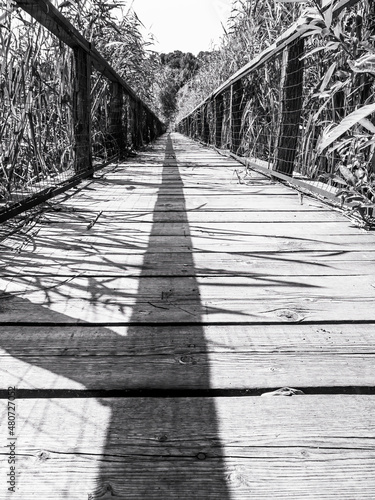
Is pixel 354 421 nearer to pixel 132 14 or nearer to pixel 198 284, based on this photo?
pixel 198 284

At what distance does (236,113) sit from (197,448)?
16.4 ft

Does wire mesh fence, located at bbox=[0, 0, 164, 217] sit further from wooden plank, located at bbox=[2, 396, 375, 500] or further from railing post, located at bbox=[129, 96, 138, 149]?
railing post, located at bbox=[129, 96, 138, 149]

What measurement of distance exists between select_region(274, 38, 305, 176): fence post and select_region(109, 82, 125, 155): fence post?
198cm

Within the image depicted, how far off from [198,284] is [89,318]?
0.33 metres

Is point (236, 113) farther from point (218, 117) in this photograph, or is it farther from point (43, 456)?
point (43, 456)

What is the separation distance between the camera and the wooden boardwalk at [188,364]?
22.8 inches

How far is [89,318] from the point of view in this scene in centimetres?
102

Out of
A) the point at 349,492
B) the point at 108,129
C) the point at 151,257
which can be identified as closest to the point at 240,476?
the point at 349,492

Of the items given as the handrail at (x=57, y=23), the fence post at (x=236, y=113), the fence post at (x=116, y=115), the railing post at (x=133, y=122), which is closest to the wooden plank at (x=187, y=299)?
the handrail at (x=57, y=23)

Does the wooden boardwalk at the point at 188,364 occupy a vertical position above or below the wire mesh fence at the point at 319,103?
below

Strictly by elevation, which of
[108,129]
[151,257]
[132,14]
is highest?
[132,14]

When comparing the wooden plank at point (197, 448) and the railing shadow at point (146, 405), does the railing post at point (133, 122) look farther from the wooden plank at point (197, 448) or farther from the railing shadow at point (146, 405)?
the wooden plank at point (197, 448)

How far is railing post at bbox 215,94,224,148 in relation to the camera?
711 centimetres

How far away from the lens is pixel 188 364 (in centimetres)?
83
